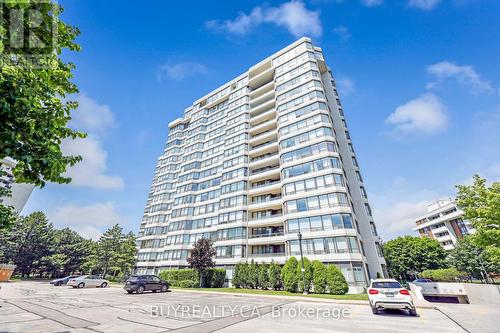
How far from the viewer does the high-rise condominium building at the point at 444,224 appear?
68.6 m

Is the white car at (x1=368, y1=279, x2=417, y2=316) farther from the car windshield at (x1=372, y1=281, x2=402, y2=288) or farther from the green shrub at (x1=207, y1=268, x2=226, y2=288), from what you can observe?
the green shrub at (x1=207, y1=268, x2=226, y2=288)

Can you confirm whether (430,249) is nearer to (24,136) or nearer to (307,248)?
(307,248)

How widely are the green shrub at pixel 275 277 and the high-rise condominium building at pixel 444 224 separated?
2673 inches

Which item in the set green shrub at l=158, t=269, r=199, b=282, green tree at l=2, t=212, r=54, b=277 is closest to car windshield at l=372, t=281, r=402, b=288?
green shrub at l=158, t=269, r=199, b=282

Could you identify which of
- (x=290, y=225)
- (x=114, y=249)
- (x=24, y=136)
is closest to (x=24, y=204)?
(x=114, y=249)

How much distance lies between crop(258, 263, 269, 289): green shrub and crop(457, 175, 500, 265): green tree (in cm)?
2136

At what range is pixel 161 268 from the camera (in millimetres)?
45250

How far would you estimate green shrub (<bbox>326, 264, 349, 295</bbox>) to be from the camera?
2202 cm

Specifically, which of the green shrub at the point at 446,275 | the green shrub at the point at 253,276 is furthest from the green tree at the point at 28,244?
the green shrub at the point at 446,275

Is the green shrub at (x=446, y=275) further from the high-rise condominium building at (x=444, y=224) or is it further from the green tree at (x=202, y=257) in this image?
the green tree at (x=202, y=257)

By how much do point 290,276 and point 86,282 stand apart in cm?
2939

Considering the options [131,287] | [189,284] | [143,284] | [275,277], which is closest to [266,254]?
[275,277]

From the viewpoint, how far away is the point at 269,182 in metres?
39.6

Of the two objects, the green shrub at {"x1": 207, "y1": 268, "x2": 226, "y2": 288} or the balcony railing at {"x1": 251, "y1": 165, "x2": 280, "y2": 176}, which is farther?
the balcony railing at {"x1": 251, "y1": 165, "x2": 280, "y2": 176}
